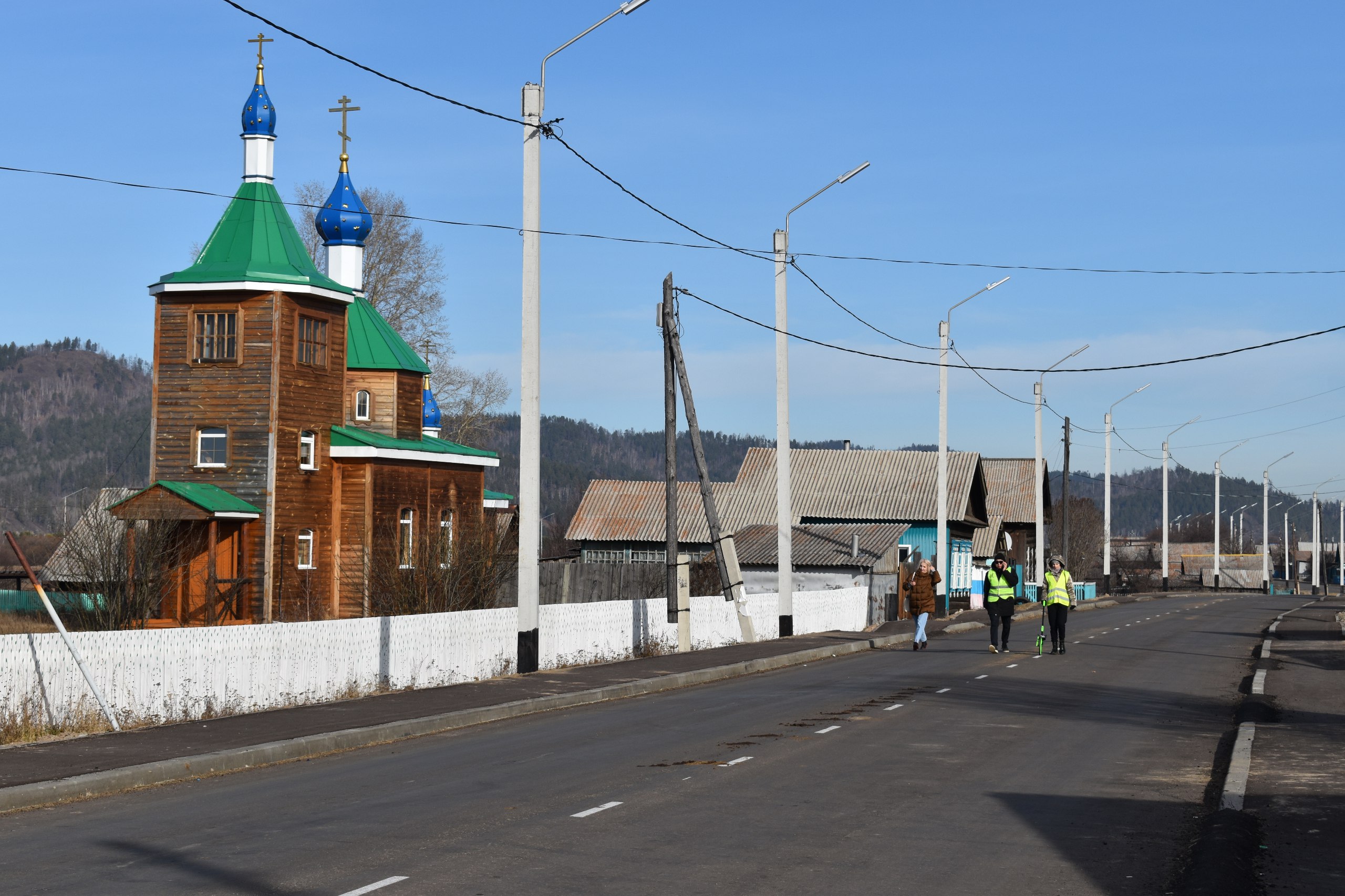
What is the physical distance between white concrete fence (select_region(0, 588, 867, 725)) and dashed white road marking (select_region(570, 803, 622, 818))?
21.6ft

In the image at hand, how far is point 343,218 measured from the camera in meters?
47.7

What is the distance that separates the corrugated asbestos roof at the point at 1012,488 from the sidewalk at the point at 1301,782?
176 feet

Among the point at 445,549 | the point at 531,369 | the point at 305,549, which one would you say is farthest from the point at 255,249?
the point at 531,369

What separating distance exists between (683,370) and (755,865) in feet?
76.1

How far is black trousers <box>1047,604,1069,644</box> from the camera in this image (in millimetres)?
26891

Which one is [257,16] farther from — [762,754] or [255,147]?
[255,147]

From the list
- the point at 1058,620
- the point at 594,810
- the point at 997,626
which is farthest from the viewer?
the point at 997,626

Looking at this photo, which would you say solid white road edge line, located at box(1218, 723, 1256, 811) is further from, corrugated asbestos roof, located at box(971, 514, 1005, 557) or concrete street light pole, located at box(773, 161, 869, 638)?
corrugated asbestos roof, located at box(971, 514, 1005, 557)

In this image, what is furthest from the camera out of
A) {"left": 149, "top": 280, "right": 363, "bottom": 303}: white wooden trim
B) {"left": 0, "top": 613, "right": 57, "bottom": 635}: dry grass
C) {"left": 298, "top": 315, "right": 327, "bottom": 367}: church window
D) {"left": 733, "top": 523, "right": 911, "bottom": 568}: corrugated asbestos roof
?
{"left": 733, "top": 523, "right": 911, "bottom": 568}: corrugated asbestos roof

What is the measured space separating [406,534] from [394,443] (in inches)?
107

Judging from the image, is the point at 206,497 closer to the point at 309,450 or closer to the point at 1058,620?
the point at 309,450

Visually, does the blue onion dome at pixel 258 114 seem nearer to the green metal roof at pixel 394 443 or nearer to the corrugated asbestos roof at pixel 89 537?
the green metal roof at pixel 394 443

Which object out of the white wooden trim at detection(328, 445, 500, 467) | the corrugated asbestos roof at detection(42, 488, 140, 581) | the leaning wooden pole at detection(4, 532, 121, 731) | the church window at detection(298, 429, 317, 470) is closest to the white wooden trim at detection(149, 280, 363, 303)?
the church window at detection(298, 429, 317, 470)

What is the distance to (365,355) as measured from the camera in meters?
45.7
